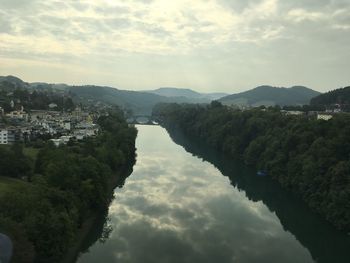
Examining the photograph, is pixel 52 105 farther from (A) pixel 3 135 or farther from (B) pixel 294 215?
(B) pixel 294 215

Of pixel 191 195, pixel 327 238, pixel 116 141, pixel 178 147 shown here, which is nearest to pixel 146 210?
pixel 191 195

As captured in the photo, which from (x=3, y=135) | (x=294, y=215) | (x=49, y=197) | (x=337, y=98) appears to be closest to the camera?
(x=49, y=197)

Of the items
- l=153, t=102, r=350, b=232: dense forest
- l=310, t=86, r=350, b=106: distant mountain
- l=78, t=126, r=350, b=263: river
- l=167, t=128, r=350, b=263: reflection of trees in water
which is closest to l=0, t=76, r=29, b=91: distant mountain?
l=153, t=102, r=350, b=232: dense forest

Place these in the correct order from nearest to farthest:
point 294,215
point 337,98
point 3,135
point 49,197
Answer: point 49,197 < point 294,215 < point 3,135 < point 337,98

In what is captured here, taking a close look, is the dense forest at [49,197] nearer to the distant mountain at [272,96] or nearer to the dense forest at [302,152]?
the dense forest at [302,152]

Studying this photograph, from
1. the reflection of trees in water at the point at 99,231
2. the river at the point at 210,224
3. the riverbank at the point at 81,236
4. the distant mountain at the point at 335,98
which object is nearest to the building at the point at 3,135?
the river at the point at 210,224

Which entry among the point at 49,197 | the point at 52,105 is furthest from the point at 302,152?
the point at 52,105
